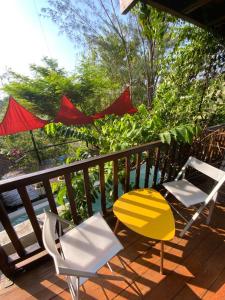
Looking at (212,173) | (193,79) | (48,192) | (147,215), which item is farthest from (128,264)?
(193,79)

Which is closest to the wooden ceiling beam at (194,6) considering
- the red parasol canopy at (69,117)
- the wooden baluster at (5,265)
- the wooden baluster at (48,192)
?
the wooden baluster at (48,192)

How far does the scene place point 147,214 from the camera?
1.58 m

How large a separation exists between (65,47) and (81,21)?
1689mm

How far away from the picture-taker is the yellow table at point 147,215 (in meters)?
1.39

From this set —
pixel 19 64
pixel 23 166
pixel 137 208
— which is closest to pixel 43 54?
pixel 19 64

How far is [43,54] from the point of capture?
10422mm

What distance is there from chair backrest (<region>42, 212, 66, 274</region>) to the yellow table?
2.10 ft

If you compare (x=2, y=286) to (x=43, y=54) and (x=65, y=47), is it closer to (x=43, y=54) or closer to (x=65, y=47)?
(x=65, y=47)

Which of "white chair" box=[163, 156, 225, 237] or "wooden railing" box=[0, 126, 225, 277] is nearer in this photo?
"wooden railing" box=[0, 126, 225, 277]

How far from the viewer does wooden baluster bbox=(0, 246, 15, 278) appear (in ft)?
4.56

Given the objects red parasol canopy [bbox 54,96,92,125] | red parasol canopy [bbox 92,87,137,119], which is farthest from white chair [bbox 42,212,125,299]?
red parasol canopy [bbox 92,87,137,119]

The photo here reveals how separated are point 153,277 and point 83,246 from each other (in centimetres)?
73

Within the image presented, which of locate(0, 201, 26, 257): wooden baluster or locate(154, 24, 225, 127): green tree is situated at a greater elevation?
locate(154, 24, 225, 127): green tree

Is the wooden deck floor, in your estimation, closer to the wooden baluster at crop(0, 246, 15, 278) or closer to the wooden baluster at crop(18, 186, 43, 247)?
the wooden baluster at crop(0, 246, 15, 278)
